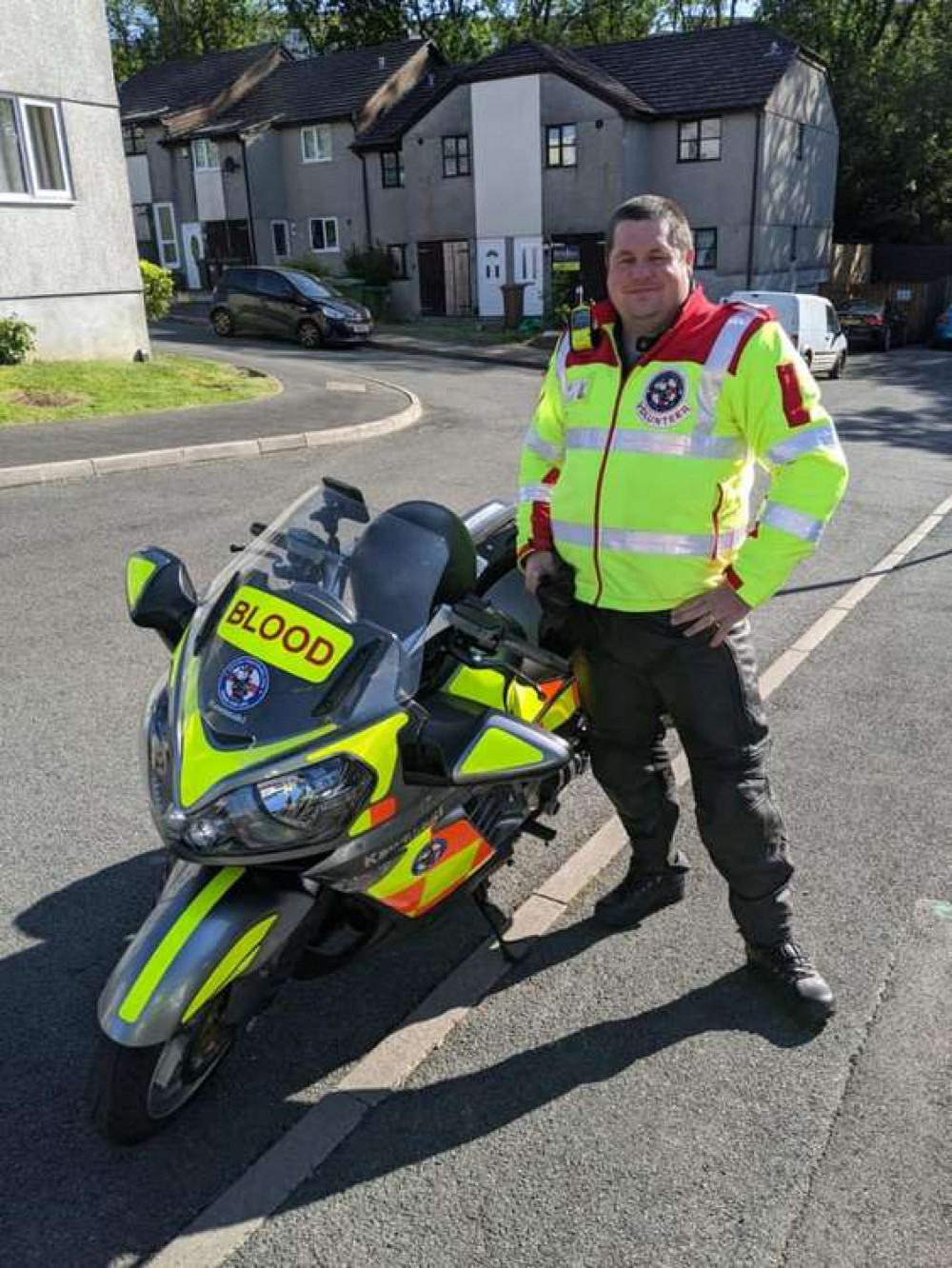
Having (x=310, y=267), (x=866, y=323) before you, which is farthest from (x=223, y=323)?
(x=866, y=323)

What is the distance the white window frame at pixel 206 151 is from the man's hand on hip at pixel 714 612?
3922cm

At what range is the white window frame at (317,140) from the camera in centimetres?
3569

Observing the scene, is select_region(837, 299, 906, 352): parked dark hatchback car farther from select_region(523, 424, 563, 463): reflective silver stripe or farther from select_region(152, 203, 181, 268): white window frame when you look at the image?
select_region(523, 424, 563, 463): reflective silver stripe

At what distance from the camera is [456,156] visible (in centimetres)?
3266

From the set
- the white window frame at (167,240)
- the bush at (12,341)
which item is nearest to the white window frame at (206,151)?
the white window frame at (167,240)

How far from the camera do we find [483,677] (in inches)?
111

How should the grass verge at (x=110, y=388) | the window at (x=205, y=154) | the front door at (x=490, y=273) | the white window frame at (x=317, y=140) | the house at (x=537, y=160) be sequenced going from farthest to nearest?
the window at (x=205, y=154), the white window frame at (x=317, y=140), the front door at (x=490, y=273), the house at (x=537, y=160), the grass verge at (x=110, y=388)

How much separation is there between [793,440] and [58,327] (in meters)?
15.0

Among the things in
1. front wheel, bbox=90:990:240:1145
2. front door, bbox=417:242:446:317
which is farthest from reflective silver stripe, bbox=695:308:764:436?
front door, bbox=417:242:446:317

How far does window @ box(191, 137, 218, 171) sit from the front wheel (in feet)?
131

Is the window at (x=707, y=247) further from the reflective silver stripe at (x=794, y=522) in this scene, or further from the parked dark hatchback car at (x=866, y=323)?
the reflective silver stripe at (x=794, y=522)

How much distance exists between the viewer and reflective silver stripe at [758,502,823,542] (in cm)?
259

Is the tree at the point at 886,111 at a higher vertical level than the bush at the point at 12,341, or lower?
higher

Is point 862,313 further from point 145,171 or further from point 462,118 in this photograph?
point 145,171
